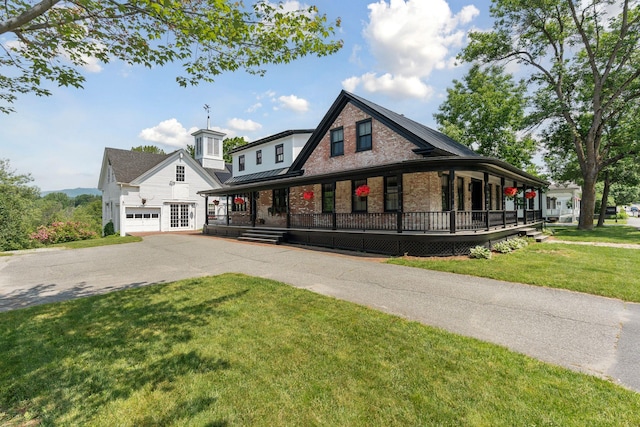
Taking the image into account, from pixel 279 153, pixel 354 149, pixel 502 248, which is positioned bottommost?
pixel 502 248

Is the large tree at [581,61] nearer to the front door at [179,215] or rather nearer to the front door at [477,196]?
the front door at [477,196]

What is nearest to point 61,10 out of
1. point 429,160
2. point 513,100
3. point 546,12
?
point 429,160

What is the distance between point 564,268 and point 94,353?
11.4 m

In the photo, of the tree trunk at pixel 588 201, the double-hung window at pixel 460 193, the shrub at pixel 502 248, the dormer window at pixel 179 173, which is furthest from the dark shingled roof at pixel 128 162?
the tree trunk at pixel 588 201

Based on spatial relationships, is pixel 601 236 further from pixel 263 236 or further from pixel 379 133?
pixel 263 236

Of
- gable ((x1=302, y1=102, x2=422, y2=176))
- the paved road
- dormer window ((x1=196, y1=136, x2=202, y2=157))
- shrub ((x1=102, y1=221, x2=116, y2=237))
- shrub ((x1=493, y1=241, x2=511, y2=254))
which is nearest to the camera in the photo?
the paved road

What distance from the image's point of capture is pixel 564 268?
28.0ft

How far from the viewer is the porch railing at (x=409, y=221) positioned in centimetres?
1215

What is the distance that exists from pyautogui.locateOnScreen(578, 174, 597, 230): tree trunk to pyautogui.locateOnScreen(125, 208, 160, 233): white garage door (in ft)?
113

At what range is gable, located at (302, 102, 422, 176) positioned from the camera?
13500mm

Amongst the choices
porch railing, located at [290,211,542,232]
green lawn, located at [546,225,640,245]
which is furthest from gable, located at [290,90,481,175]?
green lawn, located at [546,225,640,245]

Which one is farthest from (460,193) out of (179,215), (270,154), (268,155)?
(179,215)

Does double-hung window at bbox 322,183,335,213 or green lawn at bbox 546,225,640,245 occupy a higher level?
double-hung window at bbox 322,183,335,213

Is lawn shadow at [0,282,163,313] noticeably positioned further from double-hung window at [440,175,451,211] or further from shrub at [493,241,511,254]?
shrub at [493,241,511,254]
